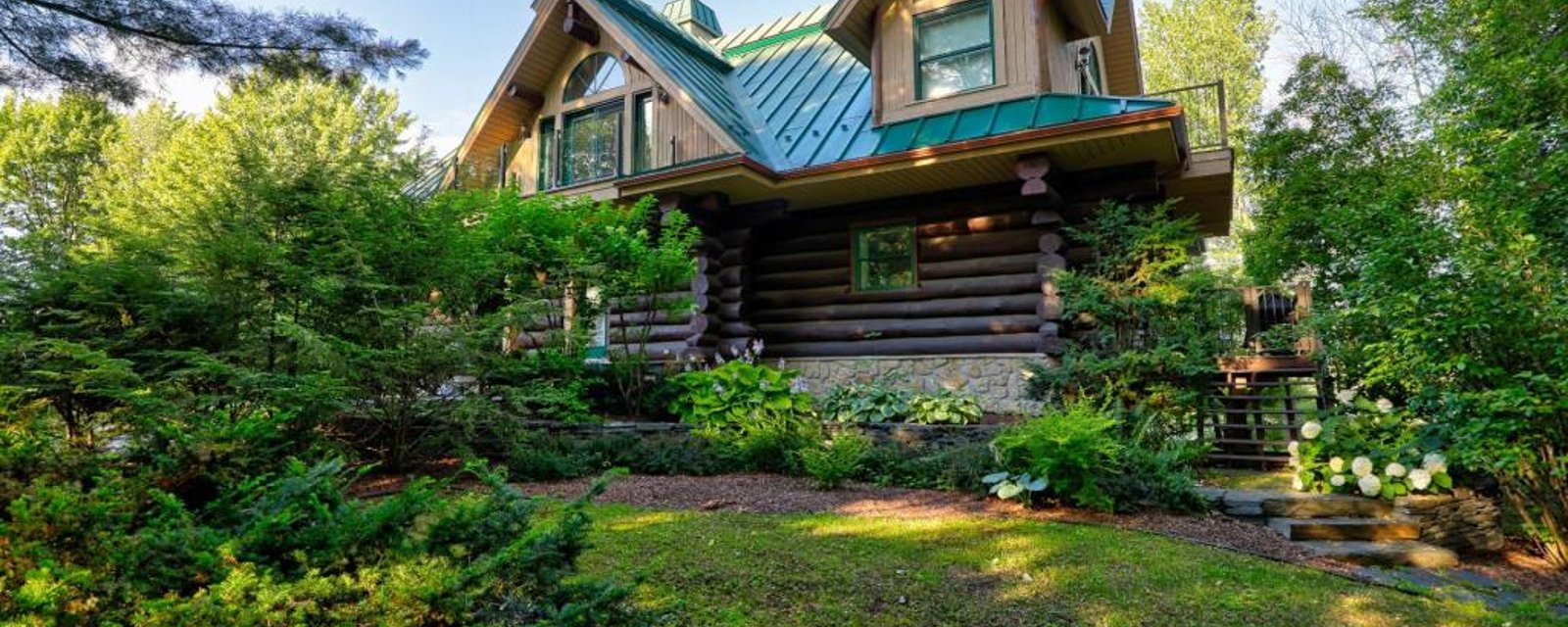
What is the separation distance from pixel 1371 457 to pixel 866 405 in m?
4.36

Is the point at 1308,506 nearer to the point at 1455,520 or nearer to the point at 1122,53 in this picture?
the point at 1455,520

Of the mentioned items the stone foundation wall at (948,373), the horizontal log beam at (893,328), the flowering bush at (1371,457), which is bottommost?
the flowering bush at (1371,457)

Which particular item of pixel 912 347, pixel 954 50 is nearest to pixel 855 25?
pixel 954 50

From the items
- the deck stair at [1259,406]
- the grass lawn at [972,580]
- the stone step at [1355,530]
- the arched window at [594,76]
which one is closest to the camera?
the grass lawn at [972,580]

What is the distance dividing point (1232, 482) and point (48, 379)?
997 cm

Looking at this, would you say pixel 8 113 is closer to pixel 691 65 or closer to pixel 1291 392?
pixel 691 65

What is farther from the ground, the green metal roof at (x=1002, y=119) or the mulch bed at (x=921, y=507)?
the green metal roof at (x=1002, y=119)

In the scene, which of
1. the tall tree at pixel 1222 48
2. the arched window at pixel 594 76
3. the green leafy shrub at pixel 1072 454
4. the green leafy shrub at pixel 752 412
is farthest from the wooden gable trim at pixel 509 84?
the tall tree at pixel 1222 48

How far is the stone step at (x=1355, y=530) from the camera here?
16.9 feet

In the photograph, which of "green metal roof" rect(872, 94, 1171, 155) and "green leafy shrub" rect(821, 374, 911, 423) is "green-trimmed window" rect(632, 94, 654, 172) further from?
"green leafy shrub" rect(821, 374, 911, 423)

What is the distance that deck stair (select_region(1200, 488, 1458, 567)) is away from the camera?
476 centimetres

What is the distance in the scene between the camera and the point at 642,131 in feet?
37.2

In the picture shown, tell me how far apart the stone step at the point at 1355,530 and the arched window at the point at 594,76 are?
10202 millimetres

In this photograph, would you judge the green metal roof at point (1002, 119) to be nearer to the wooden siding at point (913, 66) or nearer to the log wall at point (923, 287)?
the wooden siding at point (913, 66)
